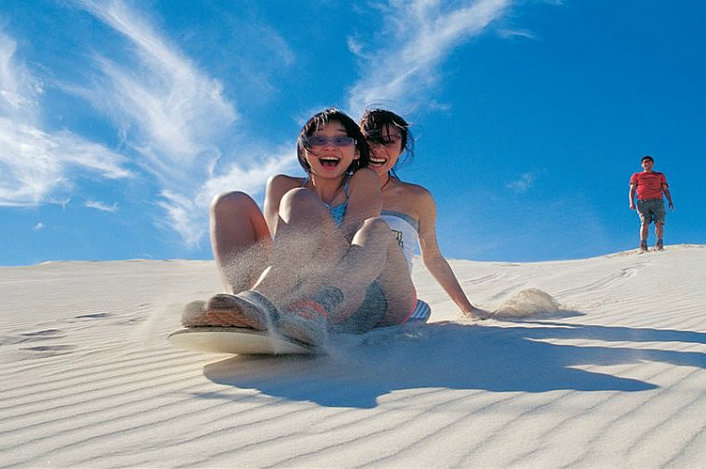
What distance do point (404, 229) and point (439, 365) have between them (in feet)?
4.18

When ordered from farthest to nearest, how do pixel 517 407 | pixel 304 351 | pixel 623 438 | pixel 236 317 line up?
pixel 304 351, pixel 236 317, pixel 517 407, pixel 623 438

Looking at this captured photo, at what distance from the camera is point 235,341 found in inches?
90.6

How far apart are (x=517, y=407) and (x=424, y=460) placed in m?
0.51

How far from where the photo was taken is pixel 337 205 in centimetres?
318

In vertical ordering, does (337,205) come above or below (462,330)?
above

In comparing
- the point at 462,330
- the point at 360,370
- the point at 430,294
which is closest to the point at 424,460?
the point at 360,370

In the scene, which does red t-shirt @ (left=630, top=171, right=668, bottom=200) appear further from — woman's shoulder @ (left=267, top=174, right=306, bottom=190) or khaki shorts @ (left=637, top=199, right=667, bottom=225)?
woman's shoulder @ (left=267, top=174, right=306, bottom=190)

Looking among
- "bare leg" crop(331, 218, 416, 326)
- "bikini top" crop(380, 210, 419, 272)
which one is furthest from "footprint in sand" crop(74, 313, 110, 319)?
"bare leg" crop(331, 218, 416, 326)

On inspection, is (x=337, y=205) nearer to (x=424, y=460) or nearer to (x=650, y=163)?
(x=424, y=460)

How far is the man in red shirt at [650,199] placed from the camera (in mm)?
12766

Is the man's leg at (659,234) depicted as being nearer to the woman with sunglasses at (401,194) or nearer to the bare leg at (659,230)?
the bare leg at (659,230)

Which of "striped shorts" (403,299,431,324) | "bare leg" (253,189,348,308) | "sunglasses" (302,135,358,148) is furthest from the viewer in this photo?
"striped shorts" (403,299,431,324)

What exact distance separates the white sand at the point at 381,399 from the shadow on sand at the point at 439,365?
11mm

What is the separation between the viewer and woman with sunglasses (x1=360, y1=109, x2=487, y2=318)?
3703 mm
